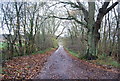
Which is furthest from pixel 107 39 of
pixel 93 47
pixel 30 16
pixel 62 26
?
pixel 62 26

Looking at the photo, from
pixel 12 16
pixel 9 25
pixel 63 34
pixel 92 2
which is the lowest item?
pixel 63 34

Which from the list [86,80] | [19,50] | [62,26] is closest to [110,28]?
[19,50]

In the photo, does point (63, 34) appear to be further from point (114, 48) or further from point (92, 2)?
point (92, 2)

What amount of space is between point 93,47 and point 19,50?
586 centimetres

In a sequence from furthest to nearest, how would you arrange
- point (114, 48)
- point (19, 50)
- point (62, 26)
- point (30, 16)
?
point (62, 26)
point (30, 16)
point (114, 48)
point (19, 50)

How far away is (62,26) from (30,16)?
17.7 m

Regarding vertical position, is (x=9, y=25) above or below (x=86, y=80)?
above

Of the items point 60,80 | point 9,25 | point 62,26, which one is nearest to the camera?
point 60,80

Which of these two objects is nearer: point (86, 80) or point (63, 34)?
point (86, 80)

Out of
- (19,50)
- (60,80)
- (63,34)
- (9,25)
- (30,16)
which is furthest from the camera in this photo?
(63,34)

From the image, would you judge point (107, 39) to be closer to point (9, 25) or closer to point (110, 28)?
point (110, 28)

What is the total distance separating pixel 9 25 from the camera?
8609mm

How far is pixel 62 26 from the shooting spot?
3122 centimetres

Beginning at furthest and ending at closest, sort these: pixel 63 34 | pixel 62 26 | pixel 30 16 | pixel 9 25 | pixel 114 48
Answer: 1. pixel 63 34
2. pixel 62 26
3. pixel 30 16
4. pixel 114 48
5. pixel 9 25
